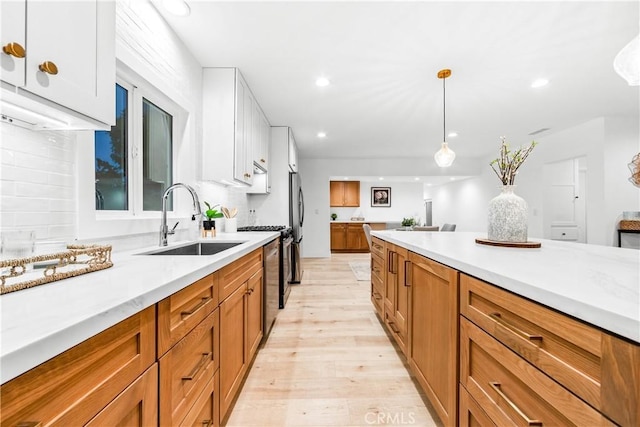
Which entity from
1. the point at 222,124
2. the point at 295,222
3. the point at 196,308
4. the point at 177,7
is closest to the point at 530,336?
the point at 196,308

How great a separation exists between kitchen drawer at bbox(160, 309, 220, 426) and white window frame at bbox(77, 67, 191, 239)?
0.72 meters

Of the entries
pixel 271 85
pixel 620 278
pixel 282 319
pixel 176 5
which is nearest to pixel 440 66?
pixel 271 85

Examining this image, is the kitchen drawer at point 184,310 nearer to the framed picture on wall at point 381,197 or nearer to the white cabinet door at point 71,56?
the white cabinet door at point 71,56

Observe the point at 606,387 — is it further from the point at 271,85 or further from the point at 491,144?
the point at 491,144

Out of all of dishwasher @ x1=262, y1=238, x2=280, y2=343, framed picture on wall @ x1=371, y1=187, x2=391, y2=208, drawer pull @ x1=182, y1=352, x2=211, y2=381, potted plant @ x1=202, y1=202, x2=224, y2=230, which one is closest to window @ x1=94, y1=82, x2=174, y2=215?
potted plant @ x1=202, y1=202, x2=224, y2=230

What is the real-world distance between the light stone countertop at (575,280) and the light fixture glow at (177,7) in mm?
2137

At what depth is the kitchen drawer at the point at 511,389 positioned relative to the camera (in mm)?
604

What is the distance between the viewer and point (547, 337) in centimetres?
67

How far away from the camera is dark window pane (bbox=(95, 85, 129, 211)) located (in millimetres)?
1429

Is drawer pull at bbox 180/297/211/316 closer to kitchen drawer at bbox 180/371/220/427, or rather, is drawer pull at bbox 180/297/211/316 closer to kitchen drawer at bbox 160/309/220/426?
kitchen drawer at bbox 160/309/220/426

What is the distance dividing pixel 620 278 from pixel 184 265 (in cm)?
138

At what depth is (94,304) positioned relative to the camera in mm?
572

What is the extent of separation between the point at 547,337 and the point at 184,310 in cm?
106

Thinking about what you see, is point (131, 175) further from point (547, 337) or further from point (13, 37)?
point (547, 337)
